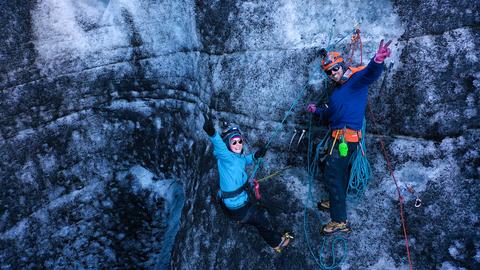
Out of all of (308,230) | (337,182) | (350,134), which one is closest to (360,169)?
(337,182)

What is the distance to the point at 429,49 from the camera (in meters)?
3.07

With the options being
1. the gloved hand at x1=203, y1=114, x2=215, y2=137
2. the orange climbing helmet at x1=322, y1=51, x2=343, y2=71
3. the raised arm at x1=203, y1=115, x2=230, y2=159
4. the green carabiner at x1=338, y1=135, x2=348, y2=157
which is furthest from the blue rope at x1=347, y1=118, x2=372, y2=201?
the gloved hand at x1=203, y1=114, x2=215, y2=137

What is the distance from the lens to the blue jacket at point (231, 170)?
3332 mm

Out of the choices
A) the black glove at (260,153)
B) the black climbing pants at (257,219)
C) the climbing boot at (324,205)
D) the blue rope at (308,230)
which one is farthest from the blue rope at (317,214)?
the black glove at (260,153)

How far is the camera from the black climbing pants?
3533 millimetres

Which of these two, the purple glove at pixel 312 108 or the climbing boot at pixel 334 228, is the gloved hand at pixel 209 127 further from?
the climbing boot at pixel 334 228

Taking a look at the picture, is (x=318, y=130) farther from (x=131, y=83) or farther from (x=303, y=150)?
(x=131, y=83)

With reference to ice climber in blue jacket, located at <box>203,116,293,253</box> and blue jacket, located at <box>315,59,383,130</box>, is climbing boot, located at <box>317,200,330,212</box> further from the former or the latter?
blue jacket, located at <box>315,59,383,130</box>

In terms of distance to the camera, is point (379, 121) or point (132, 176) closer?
point (379, 121)

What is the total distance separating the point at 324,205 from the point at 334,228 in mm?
303

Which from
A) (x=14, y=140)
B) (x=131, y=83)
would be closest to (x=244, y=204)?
(x=131, y=83)

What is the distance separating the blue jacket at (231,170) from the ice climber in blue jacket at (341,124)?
856mm

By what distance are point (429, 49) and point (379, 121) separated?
0.78 meters

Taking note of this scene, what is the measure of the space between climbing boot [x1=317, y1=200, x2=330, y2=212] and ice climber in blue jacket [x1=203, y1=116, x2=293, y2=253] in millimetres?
458
